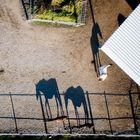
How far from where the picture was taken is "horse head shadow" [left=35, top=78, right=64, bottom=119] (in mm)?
24172

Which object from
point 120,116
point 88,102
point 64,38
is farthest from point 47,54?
point 120,116

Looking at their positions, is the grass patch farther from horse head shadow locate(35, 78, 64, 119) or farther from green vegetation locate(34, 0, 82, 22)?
horse head shadow locate(35, 78, 64, 119)

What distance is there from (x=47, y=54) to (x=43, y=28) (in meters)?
1.46

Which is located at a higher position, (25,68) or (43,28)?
(43,28)

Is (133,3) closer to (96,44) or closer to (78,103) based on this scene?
(96,44)

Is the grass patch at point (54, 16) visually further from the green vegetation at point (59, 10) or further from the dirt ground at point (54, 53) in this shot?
the dirt ground at point (54, 53)

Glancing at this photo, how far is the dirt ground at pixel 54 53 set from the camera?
78.8 feet

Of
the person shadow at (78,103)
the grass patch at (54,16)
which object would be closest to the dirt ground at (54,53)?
the person shadow at (78,103)

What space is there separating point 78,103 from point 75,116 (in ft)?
2.33

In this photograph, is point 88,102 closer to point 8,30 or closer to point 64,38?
Answer: point 64,38

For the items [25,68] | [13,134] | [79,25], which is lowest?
[13,134]

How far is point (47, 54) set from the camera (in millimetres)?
24500

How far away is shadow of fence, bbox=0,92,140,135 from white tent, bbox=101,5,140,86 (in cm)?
266

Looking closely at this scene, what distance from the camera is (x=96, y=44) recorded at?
24.1 metres
